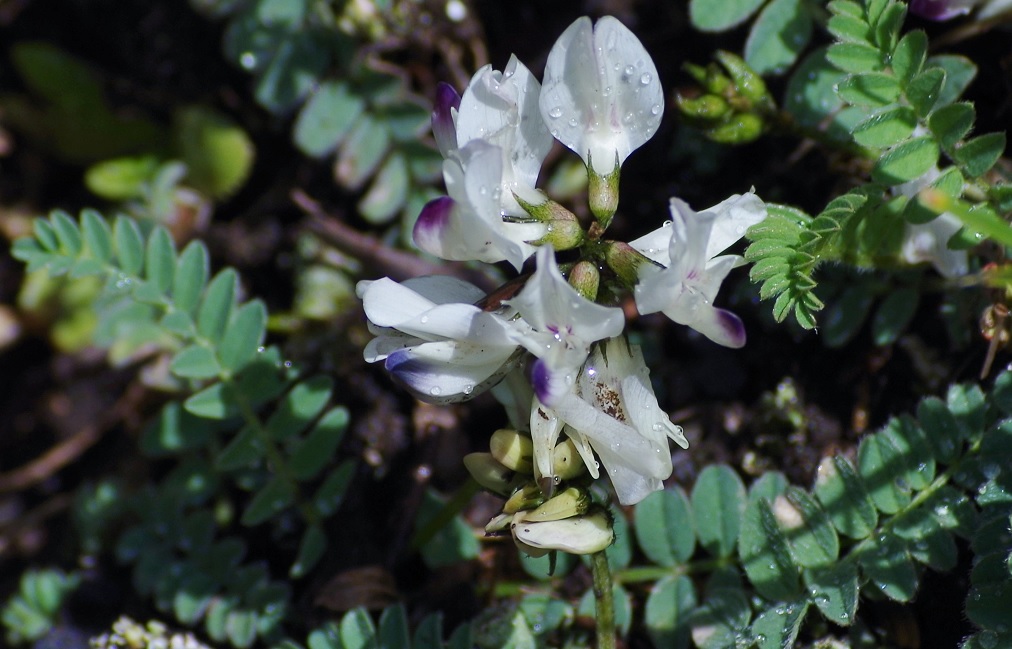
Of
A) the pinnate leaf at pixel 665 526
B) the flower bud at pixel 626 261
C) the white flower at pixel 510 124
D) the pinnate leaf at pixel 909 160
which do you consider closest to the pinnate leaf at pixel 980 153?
the pinnate leaf at pixel 909 160

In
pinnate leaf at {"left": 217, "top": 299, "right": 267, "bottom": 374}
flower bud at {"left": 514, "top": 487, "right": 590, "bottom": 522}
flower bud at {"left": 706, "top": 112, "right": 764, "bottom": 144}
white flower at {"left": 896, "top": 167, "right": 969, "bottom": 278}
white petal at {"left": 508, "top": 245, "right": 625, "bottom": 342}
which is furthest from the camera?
pinnate leaf at {"left": 217, "top": 299, "right": 267, "bottom": 374}

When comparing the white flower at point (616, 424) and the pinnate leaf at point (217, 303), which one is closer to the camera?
the white flower at point (616, 424)

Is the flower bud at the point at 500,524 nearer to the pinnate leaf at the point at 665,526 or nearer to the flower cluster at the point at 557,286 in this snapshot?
the flower cluster at the point at 557,286

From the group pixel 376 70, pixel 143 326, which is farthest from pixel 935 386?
pixel 143 326

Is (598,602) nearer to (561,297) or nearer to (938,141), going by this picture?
(561,297)

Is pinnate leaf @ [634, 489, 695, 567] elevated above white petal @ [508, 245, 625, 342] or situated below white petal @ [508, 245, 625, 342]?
below

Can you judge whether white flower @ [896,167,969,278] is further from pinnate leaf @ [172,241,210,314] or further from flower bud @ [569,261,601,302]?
pinnate leaf @ [172,241,210,314]

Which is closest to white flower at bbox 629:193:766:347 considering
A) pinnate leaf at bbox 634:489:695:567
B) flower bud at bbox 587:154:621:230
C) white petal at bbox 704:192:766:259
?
white petal at bbox 704:192:766:259
